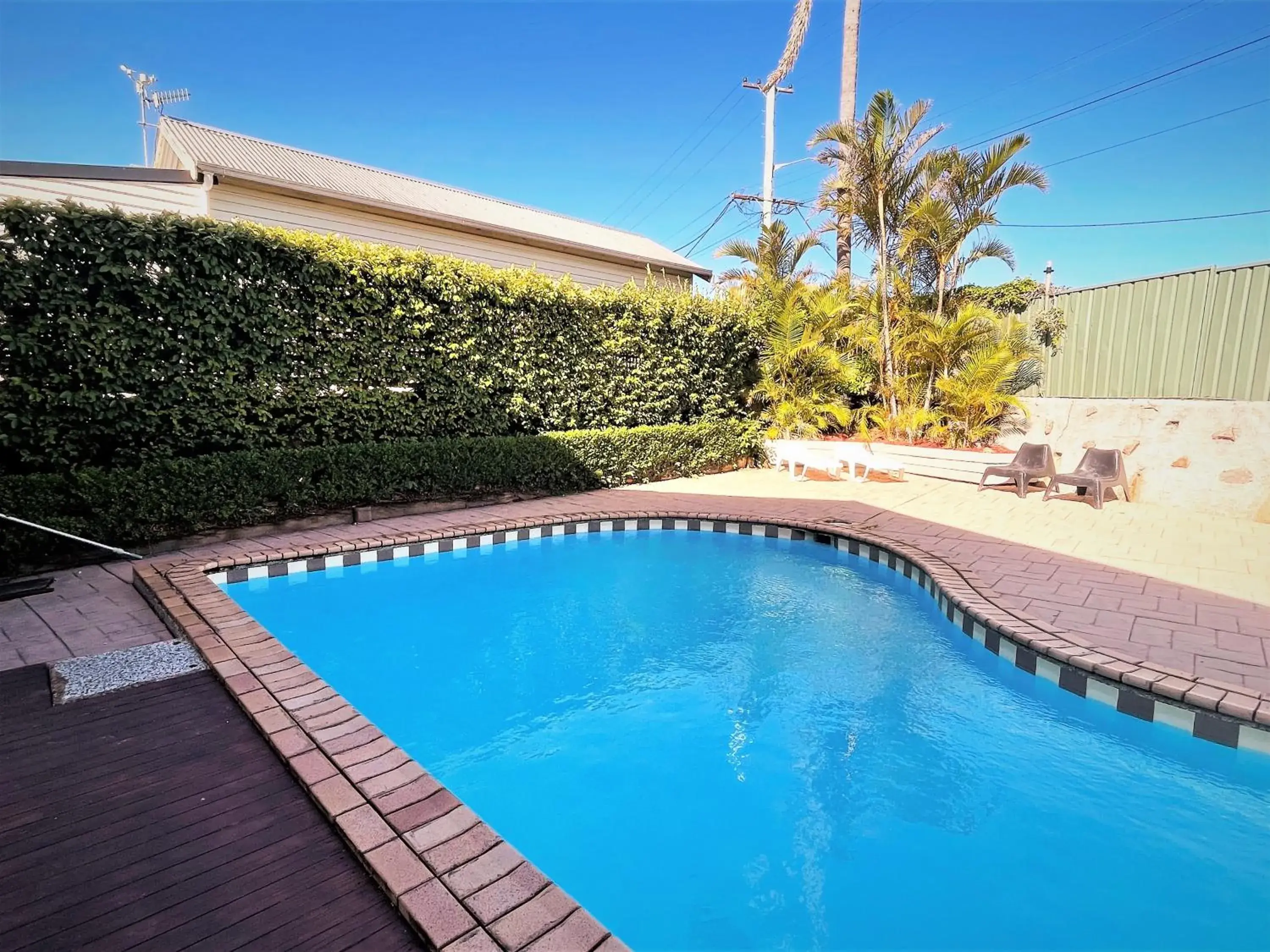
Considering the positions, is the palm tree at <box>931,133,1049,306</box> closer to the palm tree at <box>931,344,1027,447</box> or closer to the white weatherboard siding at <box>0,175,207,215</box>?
the palm tree at <box>931,344,1027,447</box>

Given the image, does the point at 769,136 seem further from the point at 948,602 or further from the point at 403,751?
the point at 403,751

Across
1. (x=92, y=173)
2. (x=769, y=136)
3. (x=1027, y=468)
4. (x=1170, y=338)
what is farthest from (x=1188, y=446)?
(x=92, y=173)

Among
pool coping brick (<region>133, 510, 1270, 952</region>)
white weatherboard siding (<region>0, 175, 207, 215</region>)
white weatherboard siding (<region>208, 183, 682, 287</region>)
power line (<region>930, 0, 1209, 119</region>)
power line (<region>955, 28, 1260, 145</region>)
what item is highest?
power line (<region>930, 0, 1209, 119</region>)

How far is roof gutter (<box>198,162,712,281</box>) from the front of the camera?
8.75 m

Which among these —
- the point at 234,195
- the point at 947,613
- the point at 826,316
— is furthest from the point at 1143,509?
the point at 234,195

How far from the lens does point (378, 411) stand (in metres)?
7.45

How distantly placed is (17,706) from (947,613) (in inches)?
225

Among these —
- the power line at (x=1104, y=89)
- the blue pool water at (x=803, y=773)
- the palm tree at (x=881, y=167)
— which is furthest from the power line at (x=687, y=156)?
the blue pool water at (x=803, y=773)

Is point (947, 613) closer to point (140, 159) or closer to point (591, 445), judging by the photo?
point (591, 445)

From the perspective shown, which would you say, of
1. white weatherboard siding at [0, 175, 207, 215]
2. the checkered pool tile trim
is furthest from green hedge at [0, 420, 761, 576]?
white weatherboard siding at [0, 175, 207, 215]

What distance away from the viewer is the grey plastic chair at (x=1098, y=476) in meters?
7.87

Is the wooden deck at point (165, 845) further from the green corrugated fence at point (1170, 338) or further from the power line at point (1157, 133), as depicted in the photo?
the power line at point (1157, 133)

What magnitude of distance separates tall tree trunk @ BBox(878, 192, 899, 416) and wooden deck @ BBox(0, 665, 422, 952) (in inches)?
445

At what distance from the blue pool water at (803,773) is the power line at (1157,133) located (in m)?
10.3
